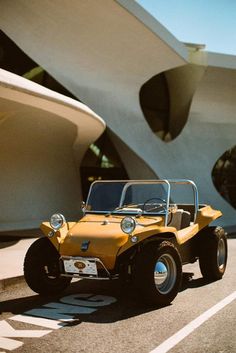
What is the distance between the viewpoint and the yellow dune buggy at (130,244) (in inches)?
213

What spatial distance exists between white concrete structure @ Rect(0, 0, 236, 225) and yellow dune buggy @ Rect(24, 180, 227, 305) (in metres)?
11.0

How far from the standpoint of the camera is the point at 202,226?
22.8 feet

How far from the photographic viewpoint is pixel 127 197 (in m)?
6.88

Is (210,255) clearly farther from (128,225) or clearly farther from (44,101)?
(44,101)

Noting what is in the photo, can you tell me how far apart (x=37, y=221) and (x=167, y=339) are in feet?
41.5

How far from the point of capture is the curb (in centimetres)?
641

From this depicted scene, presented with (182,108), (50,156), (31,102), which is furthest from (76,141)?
(182,108)

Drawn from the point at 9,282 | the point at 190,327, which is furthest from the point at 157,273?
the point at 9,282

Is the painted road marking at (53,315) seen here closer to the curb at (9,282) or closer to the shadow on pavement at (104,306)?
the shadow on pavement at (104,306)

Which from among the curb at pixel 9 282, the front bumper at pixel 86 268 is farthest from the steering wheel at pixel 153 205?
the curb at pixel 9 282

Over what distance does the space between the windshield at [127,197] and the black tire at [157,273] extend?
883mm

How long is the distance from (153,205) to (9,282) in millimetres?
2202

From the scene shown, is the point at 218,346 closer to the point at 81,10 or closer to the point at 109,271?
the point at 109,271

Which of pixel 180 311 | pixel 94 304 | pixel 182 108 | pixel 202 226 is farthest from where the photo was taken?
pixel 182 108
